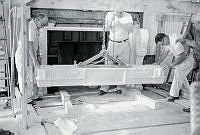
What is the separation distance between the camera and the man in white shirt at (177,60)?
5155 millimetres

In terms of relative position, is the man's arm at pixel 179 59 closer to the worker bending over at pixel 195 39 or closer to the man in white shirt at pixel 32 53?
the worker bending over at pixel 195 39

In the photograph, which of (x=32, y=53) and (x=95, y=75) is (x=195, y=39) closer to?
(x=95, y=75)

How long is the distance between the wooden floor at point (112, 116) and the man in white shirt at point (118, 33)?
2.63ft

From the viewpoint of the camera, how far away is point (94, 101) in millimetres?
5707

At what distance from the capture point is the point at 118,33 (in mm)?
6004

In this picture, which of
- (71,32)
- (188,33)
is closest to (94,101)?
(71,32)

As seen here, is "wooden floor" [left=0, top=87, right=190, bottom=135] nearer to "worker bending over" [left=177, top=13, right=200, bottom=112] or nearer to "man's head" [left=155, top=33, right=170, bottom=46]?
"worker bending over" [left=177, top=13, right=200, bottom=112]

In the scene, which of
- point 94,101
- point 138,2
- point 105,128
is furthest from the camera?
point 138,2

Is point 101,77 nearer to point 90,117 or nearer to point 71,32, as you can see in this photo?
point 90,117

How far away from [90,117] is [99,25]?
2.93m

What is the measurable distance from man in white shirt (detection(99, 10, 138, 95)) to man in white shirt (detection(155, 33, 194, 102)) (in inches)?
38.8

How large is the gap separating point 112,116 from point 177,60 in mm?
1883

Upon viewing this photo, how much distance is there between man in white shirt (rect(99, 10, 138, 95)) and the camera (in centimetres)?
577

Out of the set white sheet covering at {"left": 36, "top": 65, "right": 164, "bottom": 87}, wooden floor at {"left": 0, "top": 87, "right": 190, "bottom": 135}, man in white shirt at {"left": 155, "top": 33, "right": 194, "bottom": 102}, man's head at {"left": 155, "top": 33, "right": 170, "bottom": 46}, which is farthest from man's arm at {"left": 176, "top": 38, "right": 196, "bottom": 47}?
wooden floor at {"left": 0, "top": 87, "right": 190, "bottom": 135}
